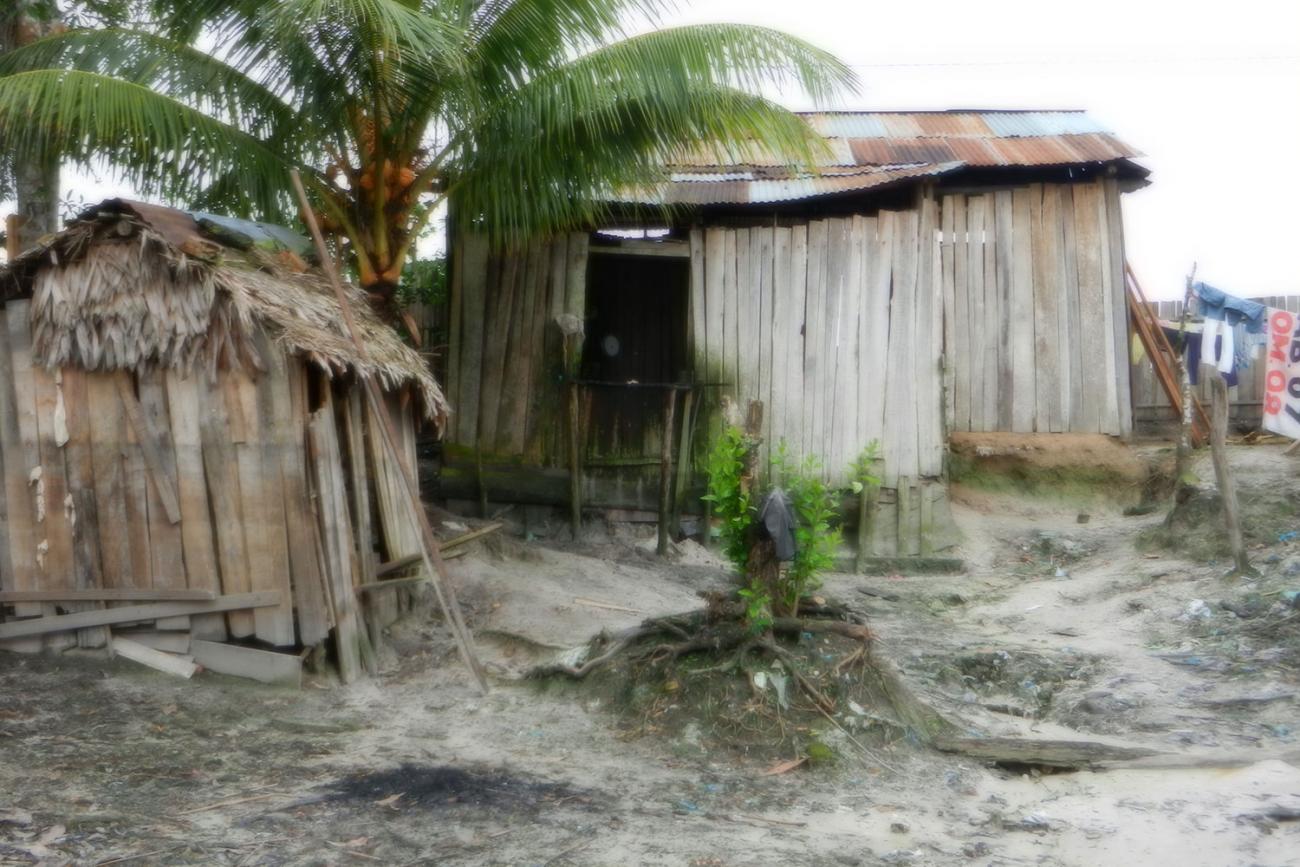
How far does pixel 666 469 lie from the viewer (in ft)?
32.2

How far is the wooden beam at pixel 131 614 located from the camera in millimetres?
6484

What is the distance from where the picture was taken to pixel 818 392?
397 inches

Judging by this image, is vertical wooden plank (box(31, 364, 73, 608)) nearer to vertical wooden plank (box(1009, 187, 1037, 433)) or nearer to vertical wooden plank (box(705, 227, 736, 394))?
vertical wooden plank (box(705, 227, 736, 394))

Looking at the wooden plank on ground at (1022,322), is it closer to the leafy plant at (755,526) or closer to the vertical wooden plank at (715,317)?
the vertical wooden plank at (715,317)

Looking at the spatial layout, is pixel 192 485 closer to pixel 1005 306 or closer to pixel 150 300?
pixel 150 300

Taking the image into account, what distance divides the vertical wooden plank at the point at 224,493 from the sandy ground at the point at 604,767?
21.7 inches

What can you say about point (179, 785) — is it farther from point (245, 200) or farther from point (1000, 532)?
point (1000, 532)

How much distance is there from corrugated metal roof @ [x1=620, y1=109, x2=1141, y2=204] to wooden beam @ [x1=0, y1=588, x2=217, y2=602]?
4.49 metres

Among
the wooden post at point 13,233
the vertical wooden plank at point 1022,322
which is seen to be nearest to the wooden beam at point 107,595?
the wooden post at point 13,233

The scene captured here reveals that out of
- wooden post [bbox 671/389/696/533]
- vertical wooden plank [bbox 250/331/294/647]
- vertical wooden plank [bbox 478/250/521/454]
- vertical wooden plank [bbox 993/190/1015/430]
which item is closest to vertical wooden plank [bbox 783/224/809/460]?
wooden post [bbox 671/389/696/533]

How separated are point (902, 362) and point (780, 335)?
A: 104 cm

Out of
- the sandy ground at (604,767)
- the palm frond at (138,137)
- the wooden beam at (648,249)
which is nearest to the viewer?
the sandy ground at (604,767)

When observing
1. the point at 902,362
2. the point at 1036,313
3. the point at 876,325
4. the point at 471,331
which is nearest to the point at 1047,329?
the point at 1036,313

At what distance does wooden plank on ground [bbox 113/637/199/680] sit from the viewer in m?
6.54
